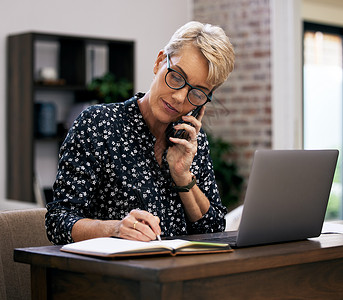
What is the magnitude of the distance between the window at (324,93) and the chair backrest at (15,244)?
4.99 metres

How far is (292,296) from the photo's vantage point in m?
1.52

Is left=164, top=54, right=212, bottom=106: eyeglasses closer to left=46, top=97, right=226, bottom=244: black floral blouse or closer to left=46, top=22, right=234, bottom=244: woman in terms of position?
left=46, top=22, right=234, bottom=244: woman

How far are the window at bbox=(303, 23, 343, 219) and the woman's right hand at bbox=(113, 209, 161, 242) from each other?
539 centimetres

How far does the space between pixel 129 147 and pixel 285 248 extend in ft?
2.15

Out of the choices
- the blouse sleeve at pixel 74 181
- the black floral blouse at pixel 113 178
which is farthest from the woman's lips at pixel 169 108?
the blouse sleeve at pixel 74 181

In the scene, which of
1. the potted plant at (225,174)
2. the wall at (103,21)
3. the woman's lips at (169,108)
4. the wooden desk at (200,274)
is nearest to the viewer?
the wooden desk at (200,274)

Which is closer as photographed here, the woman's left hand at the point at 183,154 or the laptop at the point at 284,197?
the laptop at the point at 284,197

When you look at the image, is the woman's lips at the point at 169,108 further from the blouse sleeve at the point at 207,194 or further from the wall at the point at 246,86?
the wall at the point at 246,86

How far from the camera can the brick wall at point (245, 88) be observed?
5570 millimetres

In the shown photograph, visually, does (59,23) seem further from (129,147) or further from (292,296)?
(292,296)

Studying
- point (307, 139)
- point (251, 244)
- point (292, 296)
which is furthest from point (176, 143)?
point (307, 139)

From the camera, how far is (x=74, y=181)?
182 cm

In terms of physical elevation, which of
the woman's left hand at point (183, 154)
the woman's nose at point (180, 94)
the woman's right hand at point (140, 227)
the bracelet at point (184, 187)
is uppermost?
the woman's nose at point (180, 94)

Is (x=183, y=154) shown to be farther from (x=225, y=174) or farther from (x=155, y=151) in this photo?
(x=225, y=174)
